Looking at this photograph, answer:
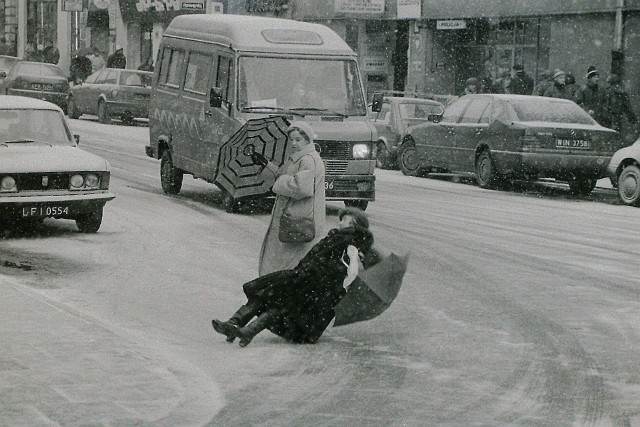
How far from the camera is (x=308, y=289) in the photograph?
353 inches

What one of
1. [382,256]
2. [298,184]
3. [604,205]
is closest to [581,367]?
[382,256]

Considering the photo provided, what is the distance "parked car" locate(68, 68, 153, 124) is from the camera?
1426 inches

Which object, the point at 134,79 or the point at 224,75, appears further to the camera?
the point at 134,79

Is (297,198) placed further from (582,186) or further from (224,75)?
(582,186)

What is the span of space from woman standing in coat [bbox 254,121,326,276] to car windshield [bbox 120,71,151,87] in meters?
27.5

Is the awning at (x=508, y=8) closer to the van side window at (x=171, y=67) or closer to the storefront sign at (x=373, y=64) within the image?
the storefront sign at (x=373, y=64)

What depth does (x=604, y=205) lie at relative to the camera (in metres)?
20.0

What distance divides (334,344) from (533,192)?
13326mm

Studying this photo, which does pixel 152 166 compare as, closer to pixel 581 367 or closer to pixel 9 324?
pixel 9 324

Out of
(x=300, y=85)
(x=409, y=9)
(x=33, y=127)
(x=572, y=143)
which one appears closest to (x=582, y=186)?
(x=572, y=143)

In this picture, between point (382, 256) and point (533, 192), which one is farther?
point (533, 192)

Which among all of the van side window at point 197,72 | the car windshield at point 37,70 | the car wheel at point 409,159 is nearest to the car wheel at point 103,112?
the car windshield at point 37,70

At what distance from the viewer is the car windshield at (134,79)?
3650cm

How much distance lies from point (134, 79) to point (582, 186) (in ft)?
58.5
